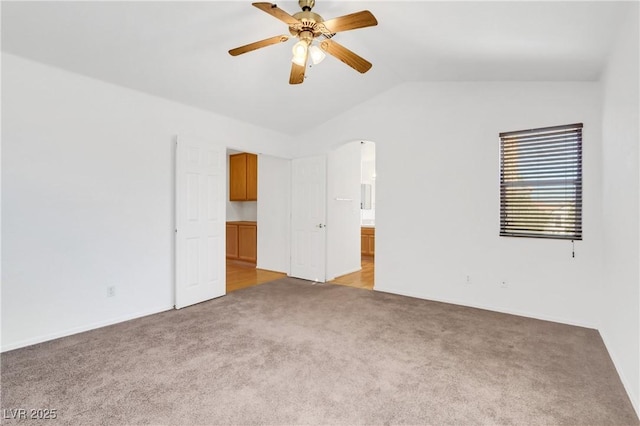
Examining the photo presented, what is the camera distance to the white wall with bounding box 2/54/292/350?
9.29 feet

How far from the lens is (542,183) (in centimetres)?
375

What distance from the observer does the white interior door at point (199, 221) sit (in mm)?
4012

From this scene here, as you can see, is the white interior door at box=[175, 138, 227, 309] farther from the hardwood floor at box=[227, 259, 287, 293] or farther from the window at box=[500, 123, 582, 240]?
the window at box=[500, 123, 582, 240]

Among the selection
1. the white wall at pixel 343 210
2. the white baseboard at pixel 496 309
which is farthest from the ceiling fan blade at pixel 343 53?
the white baseboard at pixel 496 309

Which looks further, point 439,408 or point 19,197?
point 19,197

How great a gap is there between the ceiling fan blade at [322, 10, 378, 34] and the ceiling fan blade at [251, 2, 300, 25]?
24 cm

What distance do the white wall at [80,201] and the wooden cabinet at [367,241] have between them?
188 inches

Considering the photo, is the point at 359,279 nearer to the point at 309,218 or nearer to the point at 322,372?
the point at 309,218

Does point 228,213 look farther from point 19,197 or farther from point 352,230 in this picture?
point 19,197

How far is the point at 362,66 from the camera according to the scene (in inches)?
112

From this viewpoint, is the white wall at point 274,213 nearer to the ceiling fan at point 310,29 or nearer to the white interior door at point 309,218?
the white interior door at point 309,218

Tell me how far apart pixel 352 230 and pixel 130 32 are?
4466 millimetres

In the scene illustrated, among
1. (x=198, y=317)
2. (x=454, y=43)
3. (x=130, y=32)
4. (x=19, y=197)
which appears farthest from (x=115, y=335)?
(x=454, y=43)

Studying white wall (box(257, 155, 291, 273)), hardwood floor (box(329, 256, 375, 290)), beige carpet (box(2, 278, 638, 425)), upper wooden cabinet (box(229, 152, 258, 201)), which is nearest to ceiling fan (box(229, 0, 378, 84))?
beige carpet (box(2, 278, 638, 425))
